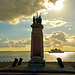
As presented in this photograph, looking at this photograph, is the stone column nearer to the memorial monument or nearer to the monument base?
the memorial monument

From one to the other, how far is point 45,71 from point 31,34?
8.34m

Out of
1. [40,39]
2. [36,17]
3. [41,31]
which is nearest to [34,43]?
[40,39]

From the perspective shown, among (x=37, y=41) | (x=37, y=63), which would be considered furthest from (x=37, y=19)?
(x=37, y=63)

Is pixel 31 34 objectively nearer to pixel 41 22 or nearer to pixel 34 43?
pixel 34 43

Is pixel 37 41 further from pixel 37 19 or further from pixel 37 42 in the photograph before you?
pixel 37 19

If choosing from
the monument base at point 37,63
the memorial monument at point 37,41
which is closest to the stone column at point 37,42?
the memorial monument at point 37,41

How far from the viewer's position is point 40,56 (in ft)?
69.3

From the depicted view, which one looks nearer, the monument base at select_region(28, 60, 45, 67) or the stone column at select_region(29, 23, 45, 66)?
the monument base at select_region(28, 60, 45, 67)

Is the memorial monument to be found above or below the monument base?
above

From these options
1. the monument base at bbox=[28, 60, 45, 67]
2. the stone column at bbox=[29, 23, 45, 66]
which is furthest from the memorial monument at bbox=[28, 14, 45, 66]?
the monument base at bbox=[28, 60, 45, 67]

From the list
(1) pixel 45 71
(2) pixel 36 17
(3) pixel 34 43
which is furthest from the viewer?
(2) pixel 36 17

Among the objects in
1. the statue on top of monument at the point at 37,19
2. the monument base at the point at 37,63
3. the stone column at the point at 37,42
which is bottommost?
the monument base at the point at 37,63

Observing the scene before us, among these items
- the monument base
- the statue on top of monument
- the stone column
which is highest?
the statue on top of monument

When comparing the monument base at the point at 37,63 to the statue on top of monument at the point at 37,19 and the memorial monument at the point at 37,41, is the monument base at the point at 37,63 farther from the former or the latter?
the statue on top of monument at the point at 37,19
